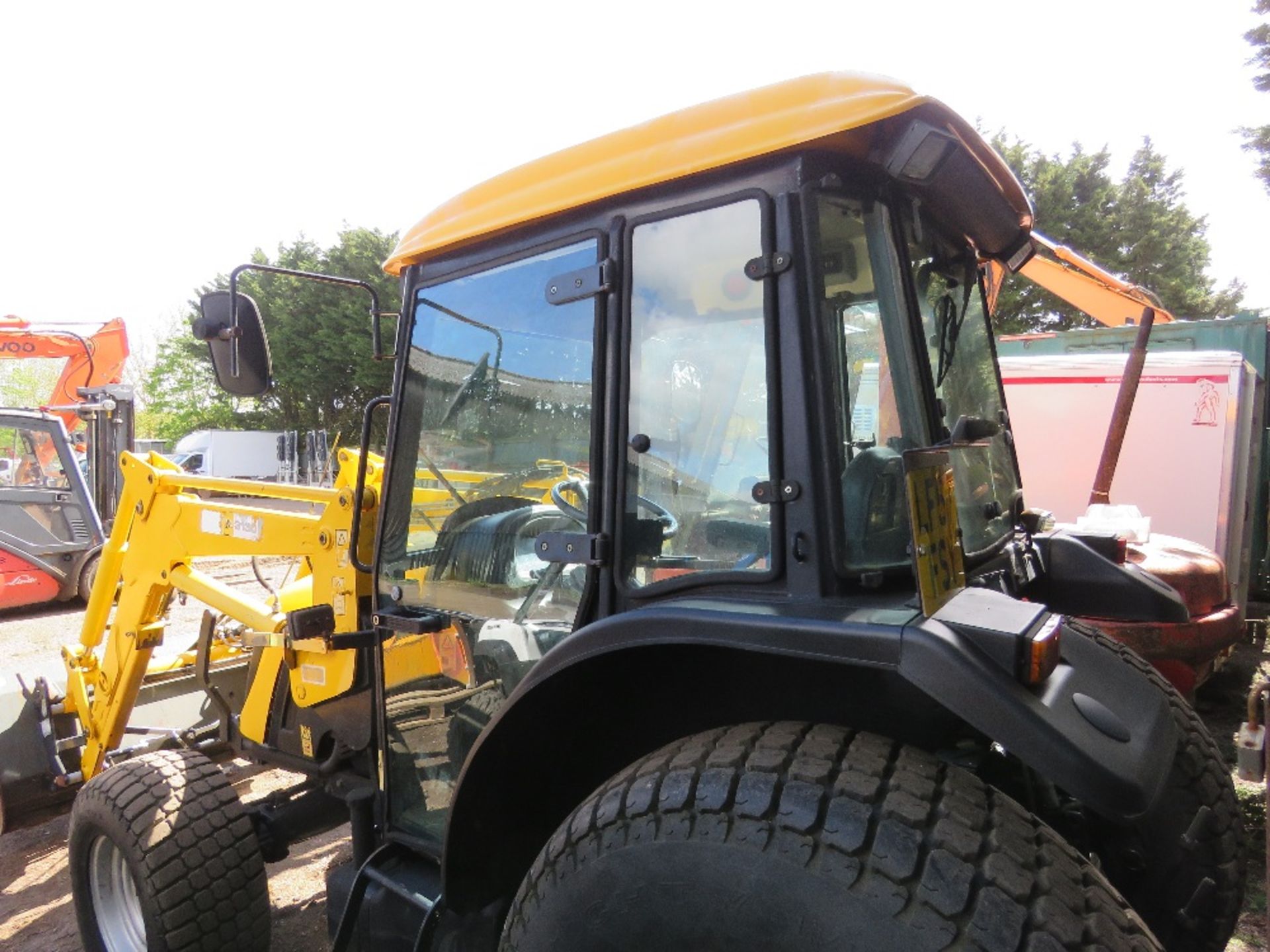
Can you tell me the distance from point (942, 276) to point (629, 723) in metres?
1.22

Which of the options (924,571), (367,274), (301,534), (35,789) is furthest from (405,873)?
(367,274)

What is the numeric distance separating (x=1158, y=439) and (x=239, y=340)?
6.28m

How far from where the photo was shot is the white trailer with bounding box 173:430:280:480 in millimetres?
30047

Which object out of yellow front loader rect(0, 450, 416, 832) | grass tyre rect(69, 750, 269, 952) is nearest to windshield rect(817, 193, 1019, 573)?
yellow front loader rect(0, 450, 416, 832)

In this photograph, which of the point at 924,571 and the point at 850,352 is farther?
the point at 850,352

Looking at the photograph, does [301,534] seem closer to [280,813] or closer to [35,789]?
[280,813]

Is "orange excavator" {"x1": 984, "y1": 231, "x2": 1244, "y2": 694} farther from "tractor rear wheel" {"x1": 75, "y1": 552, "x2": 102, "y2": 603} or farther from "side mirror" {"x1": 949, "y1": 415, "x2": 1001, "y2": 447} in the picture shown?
"tractor rear wheel" {"x1": 75, "y1": 552, "x2": 102, "y2": 603}

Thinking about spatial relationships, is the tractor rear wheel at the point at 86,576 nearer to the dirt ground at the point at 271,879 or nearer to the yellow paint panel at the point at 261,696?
the dirt ground at the point at 271,879

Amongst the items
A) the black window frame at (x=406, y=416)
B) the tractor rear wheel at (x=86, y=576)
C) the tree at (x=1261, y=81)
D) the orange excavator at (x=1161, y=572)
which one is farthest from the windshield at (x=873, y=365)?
the tree at (x=1261, y=81)

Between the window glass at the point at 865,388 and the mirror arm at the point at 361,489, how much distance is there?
1328mm

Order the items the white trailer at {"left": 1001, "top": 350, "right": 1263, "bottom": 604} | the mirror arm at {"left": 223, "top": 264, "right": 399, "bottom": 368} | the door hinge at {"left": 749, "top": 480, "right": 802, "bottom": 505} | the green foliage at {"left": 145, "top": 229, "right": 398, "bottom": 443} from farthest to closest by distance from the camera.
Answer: the green foliage at {"left": 145, "top": 229, "right": 398, "bottom": 443}, the white trailer at {"left": 1001, "top": 350, "right": 1263, "bottom": 604}, the mirror arm at {"left": 223, "top": 264, "right": 399, "bottom": 368}, the door hinge at {"left": 749, "top": 480, "right": 802, "bottom": 505}

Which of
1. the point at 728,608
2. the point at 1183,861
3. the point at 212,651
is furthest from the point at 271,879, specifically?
the point at 1183,861

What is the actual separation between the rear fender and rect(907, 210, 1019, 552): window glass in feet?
1.17

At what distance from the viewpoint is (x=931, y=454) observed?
4.64 feet
